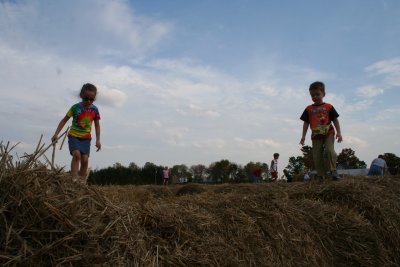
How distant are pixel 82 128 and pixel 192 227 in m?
3.71

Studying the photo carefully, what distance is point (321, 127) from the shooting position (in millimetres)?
7102

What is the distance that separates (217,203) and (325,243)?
1.09 m

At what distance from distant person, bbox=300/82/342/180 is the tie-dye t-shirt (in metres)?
3.69

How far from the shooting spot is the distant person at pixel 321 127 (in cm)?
691

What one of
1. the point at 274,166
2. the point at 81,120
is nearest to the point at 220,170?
the point at 274,166

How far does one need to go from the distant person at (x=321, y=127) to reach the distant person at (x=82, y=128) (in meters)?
3.69

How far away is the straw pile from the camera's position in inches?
81.5

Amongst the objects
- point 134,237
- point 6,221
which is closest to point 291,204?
point 134,237

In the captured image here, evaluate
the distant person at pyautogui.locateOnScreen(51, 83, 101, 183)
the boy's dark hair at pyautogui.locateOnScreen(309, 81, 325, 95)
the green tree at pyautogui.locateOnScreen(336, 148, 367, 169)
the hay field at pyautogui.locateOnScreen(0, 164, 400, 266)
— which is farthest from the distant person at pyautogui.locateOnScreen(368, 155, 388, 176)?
the green tree at pyautogui.locateOnScreen(336, 148, 367, 169)

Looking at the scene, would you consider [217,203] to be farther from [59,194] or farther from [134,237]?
[59,194]

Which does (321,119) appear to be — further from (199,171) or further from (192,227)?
(199,171)

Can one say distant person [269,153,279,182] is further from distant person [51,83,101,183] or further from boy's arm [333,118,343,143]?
distant person [51,83,101,183]

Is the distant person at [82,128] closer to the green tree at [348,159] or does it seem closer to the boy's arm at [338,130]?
the boy's arm at [338,130]

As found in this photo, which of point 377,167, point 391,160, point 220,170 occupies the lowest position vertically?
point 377,167
